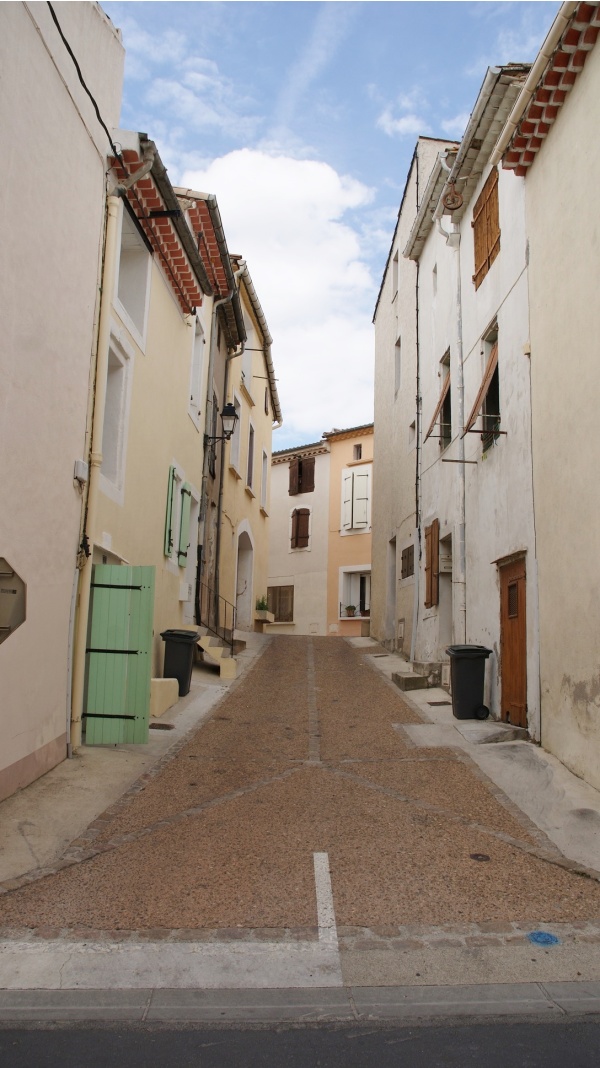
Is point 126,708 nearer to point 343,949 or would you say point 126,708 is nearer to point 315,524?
point 343,949

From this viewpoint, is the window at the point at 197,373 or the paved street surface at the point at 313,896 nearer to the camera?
the paved street surface at the point at 313,896

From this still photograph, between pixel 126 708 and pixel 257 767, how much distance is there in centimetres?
147

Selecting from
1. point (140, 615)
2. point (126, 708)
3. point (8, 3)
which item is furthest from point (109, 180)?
point (126, 708)

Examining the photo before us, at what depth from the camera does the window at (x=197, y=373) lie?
1348cm

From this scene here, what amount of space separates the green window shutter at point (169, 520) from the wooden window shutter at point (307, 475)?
18.7 m

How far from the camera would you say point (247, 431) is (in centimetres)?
1984

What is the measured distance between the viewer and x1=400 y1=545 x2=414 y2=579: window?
15.4m

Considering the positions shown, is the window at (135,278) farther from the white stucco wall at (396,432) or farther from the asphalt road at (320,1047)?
the asphalt road at (320,1047)

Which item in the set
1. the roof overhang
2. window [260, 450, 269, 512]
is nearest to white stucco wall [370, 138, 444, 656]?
window [260, 450, 269, 512]

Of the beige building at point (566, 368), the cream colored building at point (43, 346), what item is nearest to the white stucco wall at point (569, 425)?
the beige building at point (566, 368)

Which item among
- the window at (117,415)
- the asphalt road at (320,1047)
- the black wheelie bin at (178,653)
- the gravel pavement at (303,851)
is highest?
the window at (117,415)

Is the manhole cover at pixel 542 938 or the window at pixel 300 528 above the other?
the window at pixel 300 528

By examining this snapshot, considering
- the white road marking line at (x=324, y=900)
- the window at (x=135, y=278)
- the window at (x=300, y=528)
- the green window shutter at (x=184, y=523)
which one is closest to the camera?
the white road marking line at (x=324, y=900)

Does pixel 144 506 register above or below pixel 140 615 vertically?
above
